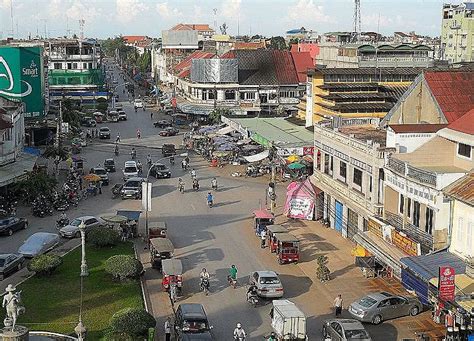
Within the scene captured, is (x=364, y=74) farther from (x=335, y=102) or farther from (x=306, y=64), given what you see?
(x=306, y=64)

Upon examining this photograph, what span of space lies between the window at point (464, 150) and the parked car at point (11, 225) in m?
25.1

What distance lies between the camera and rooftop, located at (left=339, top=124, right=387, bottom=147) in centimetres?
3857

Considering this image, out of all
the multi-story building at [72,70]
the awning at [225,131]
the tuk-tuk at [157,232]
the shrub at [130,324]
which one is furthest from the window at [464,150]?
the multi-story building at [72,70]

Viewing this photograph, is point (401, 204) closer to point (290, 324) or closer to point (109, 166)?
point (290, 324)

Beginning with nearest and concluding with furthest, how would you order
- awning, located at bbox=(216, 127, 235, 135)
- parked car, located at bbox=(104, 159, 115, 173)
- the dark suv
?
1. the dark suv
2. parked car, located at bbox=(104, 159, 115, 173)
3. awning, located at bbox=(216, 127, 235, 135)

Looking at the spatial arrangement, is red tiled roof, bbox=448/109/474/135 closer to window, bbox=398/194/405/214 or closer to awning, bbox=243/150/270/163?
window, bbox=398/194/405/214

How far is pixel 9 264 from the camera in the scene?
33.2 meters

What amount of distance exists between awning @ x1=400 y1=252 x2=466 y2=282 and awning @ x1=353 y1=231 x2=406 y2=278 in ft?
3.99

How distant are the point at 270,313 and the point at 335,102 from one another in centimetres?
3357

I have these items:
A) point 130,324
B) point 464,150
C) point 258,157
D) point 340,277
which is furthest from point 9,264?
point 258,157

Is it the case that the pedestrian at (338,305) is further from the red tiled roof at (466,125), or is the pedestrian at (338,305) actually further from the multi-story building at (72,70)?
the multi-story building at (72,70)

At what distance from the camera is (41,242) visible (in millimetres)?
37031

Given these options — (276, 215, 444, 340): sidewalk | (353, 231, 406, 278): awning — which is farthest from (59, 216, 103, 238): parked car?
(353, 231, 406, 278): awning

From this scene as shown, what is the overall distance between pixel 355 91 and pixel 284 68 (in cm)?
3848
